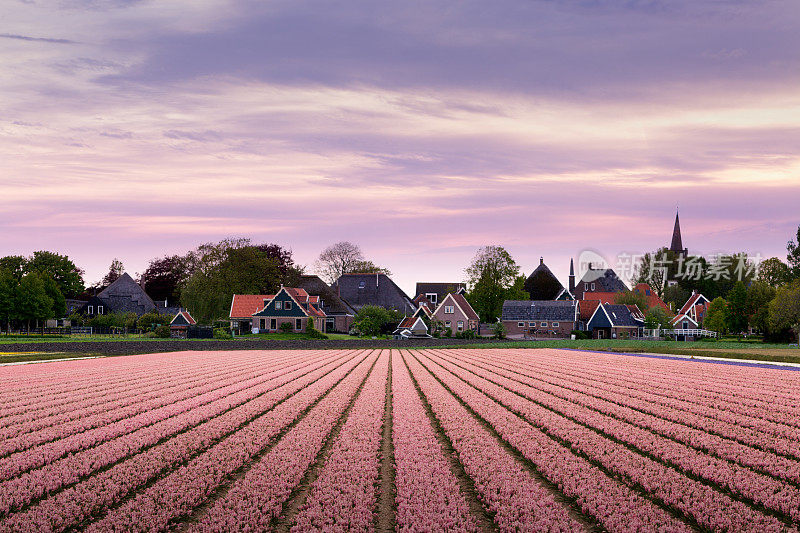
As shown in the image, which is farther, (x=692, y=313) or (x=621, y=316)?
(x=692, y=313)

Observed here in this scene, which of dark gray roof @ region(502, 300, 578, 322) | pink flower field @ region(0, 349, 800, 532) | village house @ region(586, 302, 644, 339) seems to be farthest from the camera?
dark gray roof @ region(502, 300, 578, 322)

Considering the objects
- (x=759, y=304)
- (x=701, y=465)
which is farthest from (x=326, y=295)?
(x=701, y=465)

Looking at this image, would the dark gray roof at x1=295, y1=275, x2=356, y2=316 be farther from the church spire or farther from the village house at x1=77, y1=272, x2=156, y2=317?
the church spire

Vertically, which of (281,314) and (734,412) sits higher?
(281,314)

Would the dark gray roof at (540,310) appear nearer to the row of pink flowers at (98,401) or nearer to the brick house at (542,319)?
the brick house at (542,319)

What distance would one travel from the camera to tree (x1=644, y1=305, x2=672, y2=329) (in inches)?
3994

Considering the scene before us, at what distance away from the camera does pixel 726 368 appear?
3556 cm

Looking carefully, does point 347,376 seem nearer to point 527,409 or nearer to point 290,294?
point 527,409

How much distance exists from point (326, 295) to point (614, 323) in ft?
150

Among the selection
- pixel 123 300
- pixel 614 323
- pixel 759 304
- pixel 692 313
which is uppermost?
pixel 123 300

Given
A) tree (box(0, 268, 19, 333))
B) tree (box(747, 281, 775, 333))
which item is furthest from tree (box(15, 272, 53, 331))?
tree (box(747, 281, 775, 333))

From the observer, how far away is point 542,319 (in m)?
109

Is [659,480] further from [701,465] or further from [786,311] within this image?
[786,311]

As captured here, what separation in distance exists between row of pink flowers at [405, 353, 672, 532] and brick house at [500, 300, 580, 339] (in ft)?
309
